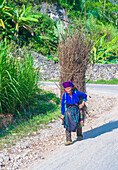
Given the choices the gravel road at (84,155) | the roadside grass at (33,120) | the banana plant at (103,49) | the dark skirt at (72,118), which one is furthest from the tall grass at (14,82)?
the banana plant at (103,49)

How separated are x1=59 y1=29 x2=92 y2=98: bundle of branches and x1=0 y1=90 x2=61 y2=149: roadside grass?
56.1 inches

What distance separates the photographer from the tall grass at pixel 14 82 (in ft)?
22.1

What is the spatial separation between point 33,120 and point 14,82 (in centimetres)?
122

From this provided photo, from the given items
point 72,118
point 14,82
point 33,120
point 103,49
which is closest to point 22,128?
point 33,120

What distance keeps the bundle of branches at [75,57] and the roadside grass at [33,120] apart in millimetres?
1424

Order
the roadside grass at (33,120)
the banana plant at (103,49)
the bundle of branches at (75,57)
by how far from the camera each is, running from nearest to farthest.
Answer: the roadside grass at (33,120), the bundle of branches at (75,57), the banana plant at (103,49)

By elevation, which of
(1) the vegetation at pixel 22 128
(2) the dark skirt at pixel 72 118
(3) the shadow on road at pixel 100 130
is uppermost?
(2) the dark skirt at pixel 72 118

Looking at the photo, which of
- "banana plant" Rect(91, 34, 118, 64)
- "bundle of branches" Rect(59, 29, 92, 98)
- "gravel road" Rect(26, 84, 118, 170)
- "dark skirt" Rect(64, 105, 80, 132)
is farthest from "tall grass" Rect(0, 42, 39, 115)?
"banana plant" Rect(91, 34, 118, 64)

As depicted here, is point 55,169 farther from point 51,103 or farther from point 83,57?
point 51,103

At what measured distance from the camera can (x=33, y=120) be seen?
22.9 feet

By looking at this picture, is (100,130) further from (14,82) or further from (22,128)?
(14,82)

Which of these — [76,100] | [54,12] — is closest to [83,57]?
[76,100]

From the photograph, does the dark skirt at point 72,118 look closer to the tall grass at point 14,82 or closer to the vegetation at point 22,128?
the vegetation at point 22,128

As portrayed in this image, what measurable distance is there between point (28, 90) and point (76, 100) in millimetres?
3026
